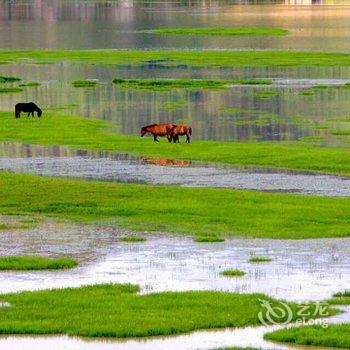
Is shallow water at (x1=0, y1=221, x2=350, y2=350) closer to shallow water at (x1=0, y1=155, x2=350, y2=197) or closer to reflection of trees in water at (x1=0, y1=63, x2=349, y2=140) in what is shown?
shallow water at (x1=0, y1=155, x2=350, y2=197)

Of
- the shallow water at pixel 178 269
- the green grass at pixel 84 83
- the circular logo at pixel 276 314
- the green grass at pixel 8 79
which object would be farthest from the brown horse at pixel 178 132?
the green grass at pixel 8 79

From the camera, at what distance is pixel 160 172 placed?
35.9 metres

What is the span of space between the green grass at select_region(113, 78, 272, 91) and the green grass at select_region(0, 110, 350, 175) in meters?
16.7

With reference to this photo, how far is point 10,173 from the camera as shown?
117 feet

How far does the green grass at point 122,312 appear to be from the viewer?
17844mm

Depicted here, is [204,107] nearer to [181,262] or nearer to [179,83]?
[179,83]

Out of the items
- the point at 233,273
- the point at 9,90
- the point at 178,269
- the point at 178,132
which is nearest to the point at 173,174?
the point at 178,132

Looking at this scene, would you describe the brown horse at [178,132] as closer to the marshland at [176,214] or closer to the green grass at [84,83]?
the marshland at [176,214]

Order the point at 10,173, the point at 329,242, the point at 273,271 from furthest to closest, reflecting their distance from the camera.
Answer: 1. the point at 10,173
2. the point at 329,242
3. the point at 273,271

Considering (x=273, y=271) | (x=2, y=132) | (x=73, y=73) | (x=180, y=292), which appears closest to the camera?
(x=180, y=292)

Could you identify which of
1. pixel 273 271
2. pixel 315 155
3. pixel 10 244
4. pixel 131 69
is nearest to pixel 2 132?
pixel 315 155

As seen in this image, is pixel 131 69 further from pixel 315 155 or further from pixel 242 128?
pixel 315 155

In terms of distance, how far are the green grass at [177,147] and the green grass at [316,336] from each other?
1862 cm

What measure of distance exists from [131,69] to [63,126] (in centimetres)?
3387
